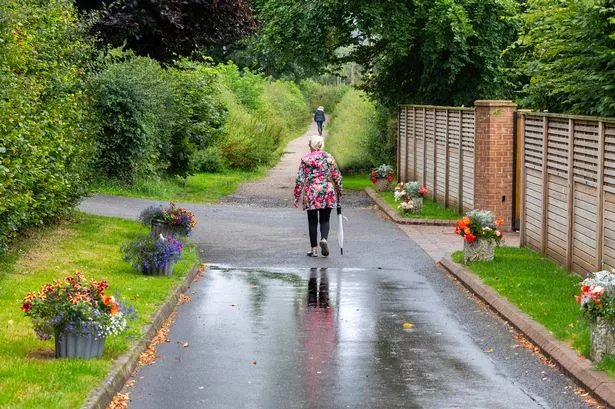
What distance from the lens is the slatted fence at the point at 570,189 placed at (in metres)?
13.0

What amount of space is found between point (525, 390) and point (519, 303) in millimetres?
3519

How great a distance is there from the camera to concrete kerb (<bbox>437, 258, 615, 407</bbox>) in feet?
27.3

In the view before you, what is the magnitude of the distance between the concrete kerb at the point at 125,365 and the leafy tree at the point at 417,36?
17.1 meters

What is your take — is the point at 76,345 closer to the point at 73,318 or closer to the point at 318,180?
the point at 73,318

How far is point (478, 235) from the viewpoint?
50.9ft

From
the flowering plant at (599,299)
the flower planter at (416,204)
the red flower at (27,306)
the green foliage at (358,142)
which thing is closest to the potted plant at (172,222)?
the flower planter at (416,204)

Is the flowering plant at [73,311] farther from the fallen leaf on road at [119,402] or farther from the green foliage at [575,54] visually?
the green foliage at [575,54]

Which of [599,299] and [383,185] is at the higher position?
[599,299]

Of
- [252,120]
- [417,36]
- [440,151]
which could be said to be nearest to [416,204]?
[440,151]

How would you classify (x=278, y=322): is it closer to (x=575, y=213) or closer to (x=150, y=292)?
(x=150, y=292)

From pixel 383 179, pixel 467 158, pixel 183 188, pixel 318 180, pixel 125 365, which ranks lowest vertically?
pixel 183 188

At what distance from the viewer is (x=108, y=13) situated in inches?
815

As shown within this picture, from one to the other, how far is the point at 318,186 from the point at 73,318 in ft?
28.1

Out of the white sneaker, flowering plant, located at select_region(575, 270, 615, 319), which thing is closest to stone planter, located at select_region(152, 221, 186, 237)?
the white sneaker
